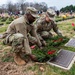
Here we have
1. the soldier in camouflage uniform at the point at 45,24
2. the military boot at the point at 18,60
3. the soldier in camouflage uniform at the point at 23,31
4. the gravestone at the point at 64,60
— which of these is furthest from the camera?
the soldier in camouflage uniform at the point at 45,24

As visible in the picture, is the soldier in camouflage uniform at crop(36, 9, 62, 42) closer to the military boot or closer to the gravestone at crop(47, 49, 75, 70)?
the gravestone at crop(47, 49, 75, 70)

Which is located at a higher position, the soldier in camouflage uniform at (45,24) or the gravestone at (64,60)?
the soldier in camouflage uniform at (45,24)

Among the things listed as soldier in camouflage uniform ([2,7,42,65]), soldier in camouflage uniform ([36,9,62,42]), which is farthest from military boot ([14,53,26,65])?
soldier in camouflage uniform ([36,9,62,42])

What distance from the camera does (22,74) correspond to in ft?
13.8

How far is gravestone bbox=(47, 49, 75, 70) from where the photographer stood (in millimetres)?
4505

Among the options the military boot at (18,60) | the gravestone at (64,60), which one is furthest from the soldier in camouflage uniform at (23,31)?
the gravestone at (64,60)

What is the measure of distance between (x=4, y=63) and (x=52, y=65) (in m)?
1.33

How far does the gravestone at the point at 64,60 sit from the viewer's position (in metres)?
4.51

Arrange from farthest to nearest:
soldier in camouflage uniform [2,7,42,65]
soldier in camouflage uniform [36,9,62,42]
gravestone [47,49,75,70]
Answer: soldier in camouflage uniform [36,9,62,42] → gravestone [47,49,75,70] → soldier in camouflage uniform [2,7,42,65]

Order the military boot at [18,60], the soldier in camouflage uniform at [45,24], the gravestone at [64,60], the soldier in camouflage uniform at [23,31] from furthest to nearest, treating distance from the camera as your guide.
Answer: the soldier in camouflage uniform at [45,24] < the military boot at [18,60] < the gravestone at [64,60] < the soldier in camouflage uniform at [23,31]

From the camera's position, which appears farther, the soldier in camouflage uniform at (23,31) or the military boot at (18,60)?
the military boot at (18,60)

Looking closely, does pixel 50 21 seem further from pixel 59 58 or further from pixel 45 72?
pixel 45 72

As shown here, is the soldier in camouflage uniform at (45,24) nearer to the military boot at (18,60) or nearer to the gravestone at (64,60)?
the gravestone at (64,60)

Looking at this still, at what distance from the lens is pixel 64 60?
4.74 m
